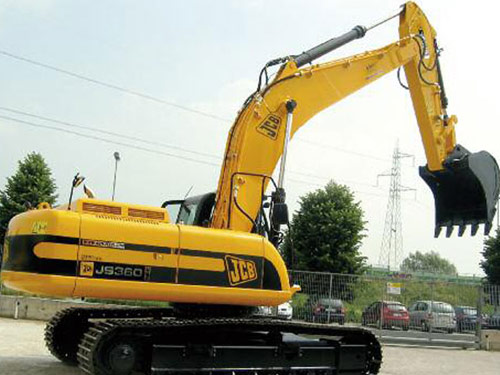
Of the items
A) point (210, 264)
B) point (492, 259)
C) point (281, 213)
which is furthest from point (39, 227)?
point (492, 259)

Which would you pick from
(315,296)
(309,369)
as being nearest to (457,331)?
(315,296)

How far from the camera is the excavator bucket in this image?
34.1 feet

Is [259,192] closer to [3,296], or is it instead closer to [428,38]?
[428,38]

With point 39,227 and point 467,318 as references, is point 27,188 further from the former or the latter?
point 39,227

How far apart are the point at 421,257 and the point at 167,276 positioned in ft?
463

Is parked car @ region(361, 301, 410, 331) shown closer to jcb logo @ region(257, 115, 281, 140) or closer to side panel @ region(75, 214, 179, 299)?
jcb logo @ region(257, 115, 281, 140)

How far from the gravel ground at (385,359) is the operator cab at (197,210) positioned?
267 centimetres

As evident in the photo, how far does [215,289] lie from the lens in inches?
290

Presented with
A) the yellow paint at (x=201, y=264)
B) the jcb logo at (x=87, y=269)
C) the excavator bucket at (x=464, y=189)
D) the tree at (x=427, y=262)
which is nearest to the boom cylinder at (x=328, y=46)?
the excavator bucket at (x=464, y=189)

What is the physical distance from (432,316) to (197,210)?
40.0ft

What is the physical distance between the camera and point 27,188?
32531mm

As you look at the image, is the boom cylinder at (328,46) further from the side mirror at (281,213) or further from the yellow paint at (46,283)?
the yellow paint at (46,283)

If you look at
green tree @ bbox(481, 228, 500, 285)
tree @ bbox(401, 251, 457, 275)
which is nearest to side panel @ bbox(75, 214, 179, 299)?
green tree @ bbox(481, 228, 500, 285)

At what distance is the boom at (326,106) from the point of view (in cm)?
839
